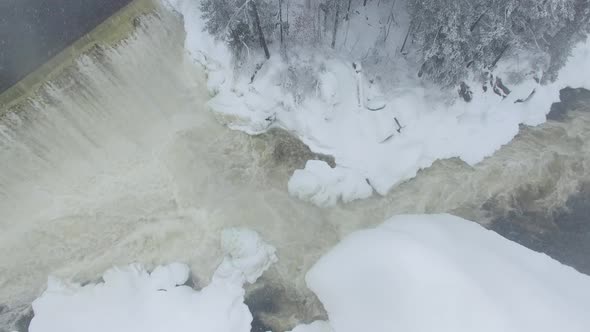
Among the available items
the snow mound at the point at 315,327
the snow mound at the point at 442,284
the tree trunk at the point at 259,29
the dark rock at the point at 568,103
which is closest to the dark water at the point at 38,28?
the tree trunk at the point at 259,29

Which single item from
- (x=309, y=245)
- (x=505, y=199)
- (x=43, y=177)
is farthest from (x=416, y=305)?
Result: (x=43, y=177)

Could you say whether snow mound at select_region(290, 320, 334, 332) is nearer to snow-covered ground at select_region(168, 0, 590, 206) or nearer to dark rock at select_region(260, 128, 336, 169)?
snow-covered ground at select_region(168, 0, 590, 206)

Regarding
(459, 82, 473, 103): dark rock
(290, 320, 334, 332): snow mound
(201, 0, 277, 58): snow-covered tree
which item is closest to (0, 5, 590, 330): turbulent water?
(290, 320, 334, 332): snow mound

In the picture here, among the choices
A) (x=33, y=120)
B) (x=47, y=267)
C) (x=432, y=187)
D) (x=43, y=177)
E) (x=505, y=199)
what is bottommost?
(x=505, y=199)

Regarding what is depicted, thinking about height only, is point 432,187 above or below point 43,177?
below

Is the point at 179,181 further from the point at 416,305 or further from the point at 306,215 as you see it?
the point at 416,305

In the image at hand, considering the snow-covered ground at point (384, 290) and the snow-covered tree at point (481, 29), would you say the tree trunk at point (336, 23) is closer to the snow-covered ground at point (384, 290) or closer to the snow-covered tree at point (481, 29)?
the snow-covered tree at point (481, 29)
